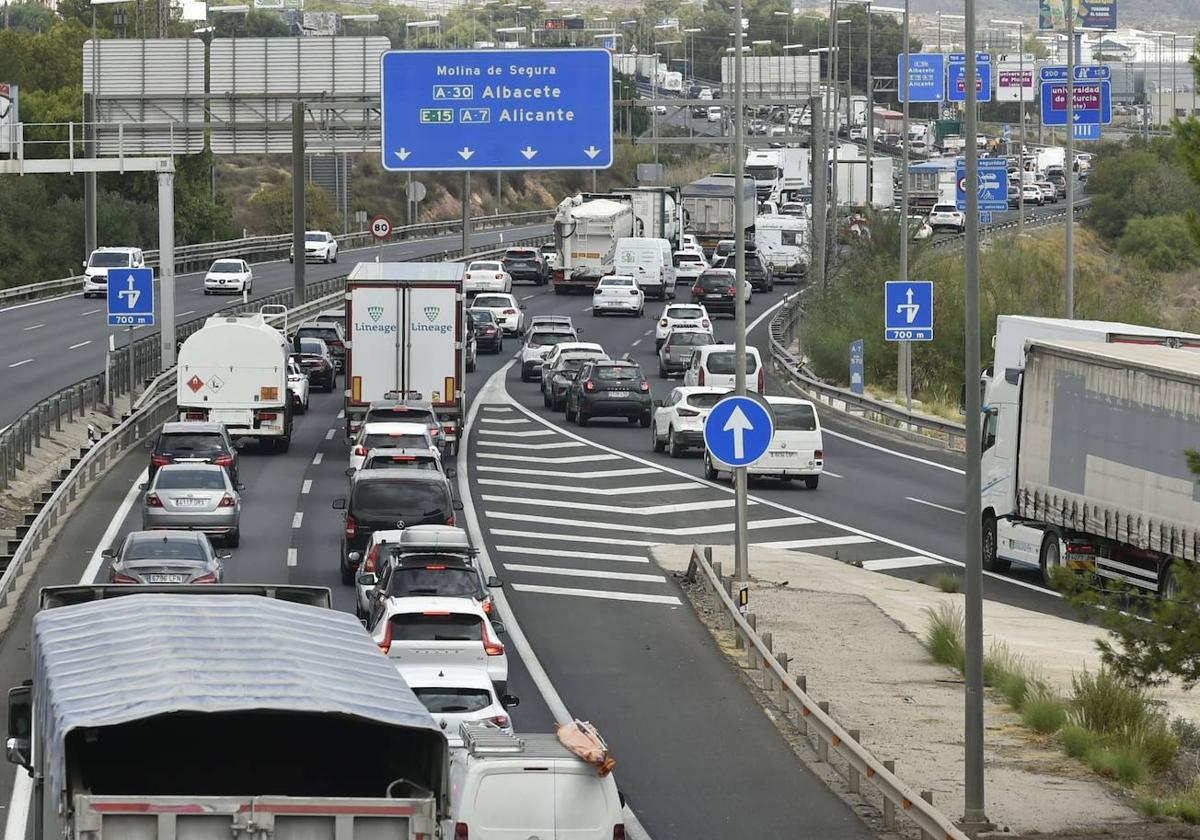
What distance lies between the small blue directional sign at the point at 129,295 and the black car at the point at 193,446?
6501mm

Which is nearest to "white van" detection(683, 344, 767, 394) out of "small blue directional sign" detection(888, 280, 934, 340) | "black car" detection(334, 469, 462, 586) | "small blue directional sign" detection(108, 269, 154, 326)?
"small blue directional sign" detection(888, 280, 934, 340)

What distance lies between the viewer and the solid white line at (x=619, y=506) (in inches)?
1501

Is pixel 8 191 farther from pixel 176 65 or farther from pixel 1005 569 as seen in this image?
pixel 1005 569

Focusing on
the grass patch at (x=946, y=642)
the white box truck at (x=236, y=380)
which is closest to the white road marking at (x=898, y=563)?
the grass patch at (x=946, y=642)

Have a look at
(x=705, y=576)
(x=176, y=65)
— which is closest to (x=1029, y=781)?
(x=705, y=576)

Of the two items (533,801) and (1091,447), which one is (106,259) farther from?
(533,801)

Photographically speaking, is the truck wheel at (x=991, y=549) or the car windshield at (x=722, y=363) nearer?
the truck wheel at (x=991, y=549)

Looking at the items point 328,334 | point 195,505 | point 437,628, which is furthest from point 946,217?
point 437,628

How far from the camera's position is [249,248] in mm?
101625

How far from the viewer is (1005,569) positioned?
1325 inches

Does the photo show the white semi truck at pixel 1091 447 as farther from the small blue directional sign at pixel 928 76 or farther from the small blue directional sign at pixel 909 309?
the small blue directional sign at pixel 928 76

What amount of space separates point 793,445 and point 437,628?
20.5 m

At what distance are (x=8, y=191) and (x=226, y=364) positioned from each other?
5806 centimetres

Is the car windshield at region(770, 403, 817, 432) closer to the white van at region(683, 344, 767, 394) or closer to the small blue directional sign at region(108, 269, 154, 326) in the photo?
the white van at region(683, 344, 767, 394)
